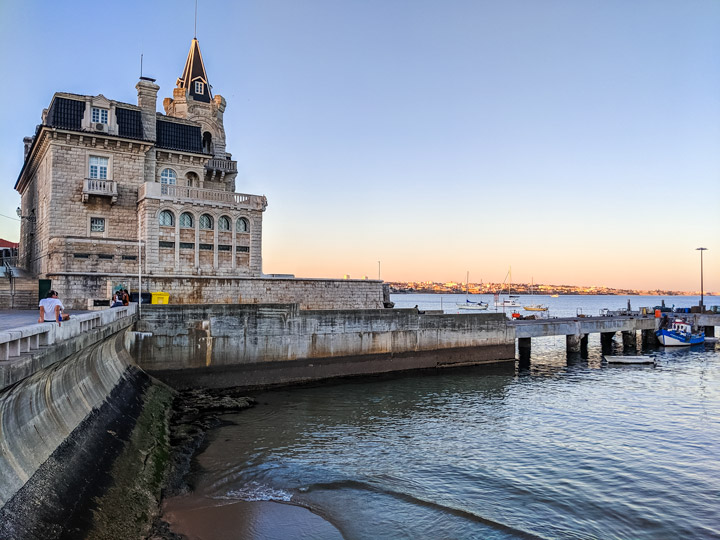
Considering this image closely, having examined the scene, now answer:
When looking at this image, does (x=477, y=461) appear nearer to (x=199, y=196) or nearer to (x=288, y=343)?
(x=288, y=343)

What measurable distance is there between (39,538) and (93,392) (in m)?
7.66

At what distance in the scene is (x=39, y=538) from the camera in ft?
26.8

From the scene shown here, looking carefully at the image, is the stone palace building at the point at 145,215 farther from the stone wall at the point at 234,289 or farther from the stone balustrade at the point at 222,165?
the stone balustrade at the point at 222,165

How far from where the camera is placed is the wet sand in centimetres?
1104

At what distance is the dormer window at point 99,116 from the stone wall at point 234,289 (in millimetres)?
12443

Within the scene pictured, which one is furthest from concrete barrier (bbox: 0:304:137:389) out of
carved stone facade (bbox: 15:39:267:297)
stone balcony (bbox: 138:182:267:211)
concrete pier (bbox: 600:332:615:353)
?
concrete pier (bbox: 600:332:615:353)

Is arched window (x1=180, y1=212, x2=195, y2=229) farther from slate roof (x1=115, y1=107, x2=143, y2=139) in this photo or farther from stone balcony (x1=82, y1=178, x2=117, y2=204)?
slate roof (x1=115, y1=107, x2=143, y2=139)

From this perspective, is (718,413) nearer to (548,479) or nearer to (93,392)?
(548,479)

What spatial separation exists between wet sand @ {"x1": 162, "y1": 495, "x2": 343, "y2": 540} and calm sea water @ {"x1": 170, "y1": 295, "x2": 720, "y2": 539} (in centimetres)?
17

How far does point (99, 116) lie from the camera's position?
3397 cm

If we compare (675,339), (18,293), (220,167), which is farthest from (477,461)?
(675,339)

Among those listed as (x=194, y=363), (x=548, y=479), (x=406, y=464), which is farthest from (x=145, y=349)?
(x=548, y=479)

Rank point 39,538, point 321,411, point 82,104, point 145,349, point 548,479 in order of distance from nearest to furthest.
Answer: point 39,538, point 548,479, point 321,411, point 145,349, point 82,104

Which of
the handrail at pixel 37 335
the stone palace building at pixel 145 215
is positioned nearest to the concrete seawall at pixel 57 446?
the handrail at pixel 37 335
